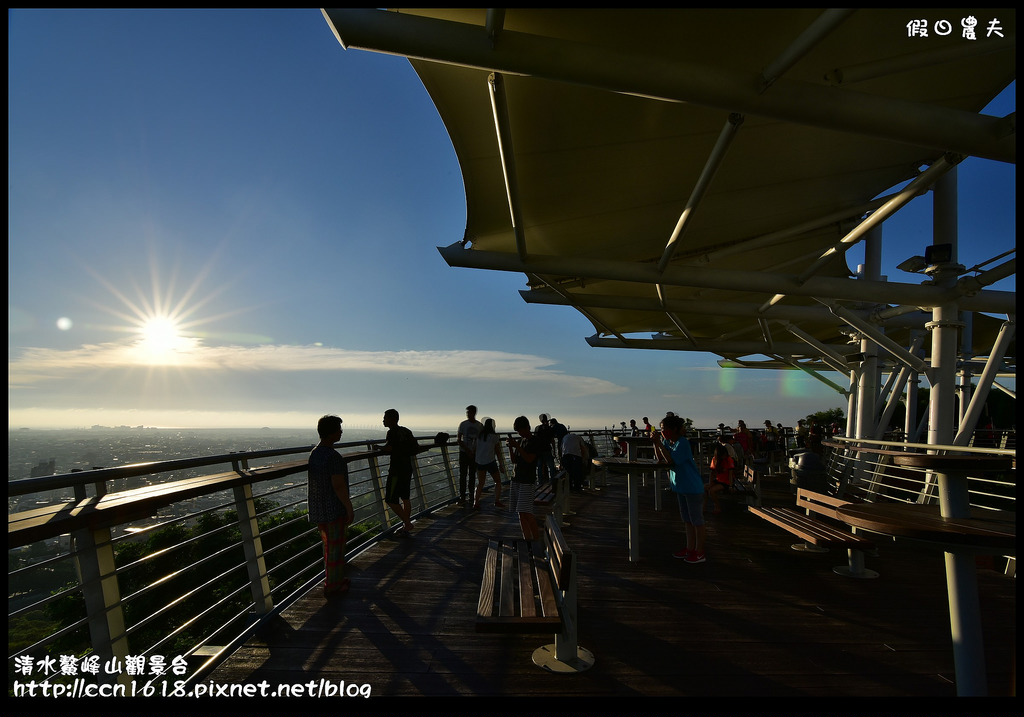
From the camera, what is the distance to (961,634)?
8.54 feet

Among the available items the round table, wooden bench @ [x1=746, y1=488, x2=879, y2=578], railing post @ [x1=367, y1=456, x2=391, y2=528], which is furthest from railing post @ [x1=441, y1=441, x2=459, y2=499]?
wooden bench @ [x1=746, y1=488, x2=879, y2=578]

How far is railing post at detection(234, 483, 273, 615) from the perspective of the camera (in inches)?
152

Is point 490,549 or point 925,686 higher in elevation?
point 490,549

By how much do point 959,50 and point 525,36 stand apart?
4.36 meters

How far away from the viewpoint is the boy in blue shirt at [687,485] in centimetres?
531

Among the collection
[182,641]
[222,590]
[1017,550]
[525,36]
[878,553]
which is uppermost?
[525,36]

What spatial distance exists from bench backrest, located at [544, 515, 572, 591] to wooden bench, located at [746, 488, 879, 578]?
7.27ft

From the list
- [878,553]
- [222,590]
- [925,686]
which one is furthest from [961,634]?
[222,590]

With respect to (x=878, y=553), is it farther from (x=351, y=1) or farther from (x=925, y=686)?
(x=351, y=1)

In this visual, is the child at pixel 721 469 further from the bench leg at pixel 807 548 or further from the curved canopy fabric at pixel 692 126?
the curved canopy fabric at pixel 692 126

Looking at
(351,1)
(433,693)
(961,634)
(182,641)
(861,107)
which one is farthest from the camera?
(182,641)

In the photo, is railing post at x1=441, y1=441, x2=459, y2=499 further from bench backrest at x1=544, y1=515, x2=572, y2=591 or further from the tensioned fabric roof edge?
the tensioned fabric roof edge

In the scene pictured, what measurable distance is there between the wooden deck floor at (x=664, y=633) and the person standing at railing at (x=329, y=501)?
0.29 metres

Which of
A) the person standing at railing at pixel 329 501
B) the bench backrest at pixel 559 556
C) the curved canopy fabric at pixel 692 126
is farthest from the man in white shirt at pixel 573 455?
the bench backrest at pixel 559 556
